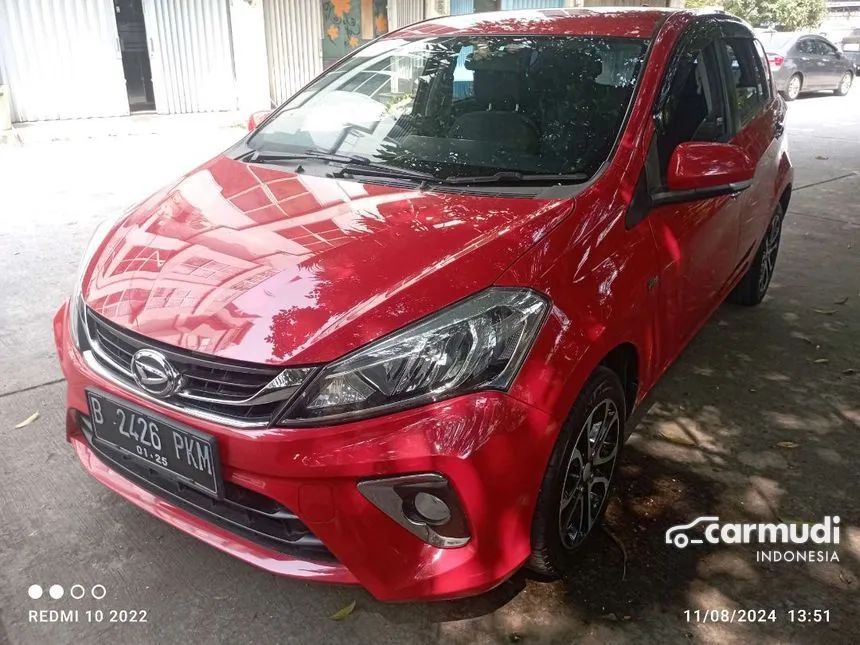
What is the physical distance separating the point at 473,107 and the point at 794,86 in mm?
15249

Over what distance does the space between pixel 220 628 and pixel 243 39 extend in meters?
10.7

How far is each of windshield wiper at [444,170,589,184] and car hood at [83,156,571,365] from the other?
13 centimetres

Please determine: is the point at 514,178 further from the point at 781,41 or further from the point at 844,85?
the point at 844,85

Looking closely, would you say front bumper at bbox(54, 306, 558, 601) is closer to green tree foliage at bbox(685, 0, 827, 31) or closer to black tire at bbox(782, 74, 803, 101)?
black tire at bbox(782, 74, 803, 101)

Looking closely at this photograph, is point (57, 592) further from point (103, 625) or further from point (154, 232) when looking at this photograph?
point (154, 232)

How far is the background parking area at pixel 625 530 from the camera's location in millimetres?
2098

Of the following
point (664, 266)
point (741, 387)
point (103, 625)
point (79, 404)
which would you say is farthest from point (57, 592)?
point (741, 387)

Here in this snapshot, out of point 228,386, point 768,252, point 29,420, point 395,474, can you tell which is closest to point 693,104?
point 768,252

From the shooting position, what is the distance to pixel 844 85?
16812 mm

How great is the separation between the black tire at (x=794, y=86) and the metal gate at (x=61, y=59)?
12971mm

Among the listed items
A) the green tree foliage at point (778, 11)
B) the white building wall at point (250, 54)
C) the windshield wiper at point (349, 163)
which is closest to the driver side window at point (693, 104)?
the windshield wiper at point (349, 163)

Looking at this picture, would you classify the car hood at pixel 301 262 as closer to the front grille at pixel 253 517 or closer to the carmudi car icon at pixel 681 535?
the front grille at pixel 253 517

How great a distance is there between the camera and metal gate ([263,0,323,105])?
37.9 ft

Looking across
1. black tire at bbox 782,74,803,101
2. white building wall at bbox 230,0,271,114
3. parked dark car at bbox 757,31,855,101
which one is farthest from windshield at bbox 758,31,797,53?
white building wall at bbox 230,0,271,114
